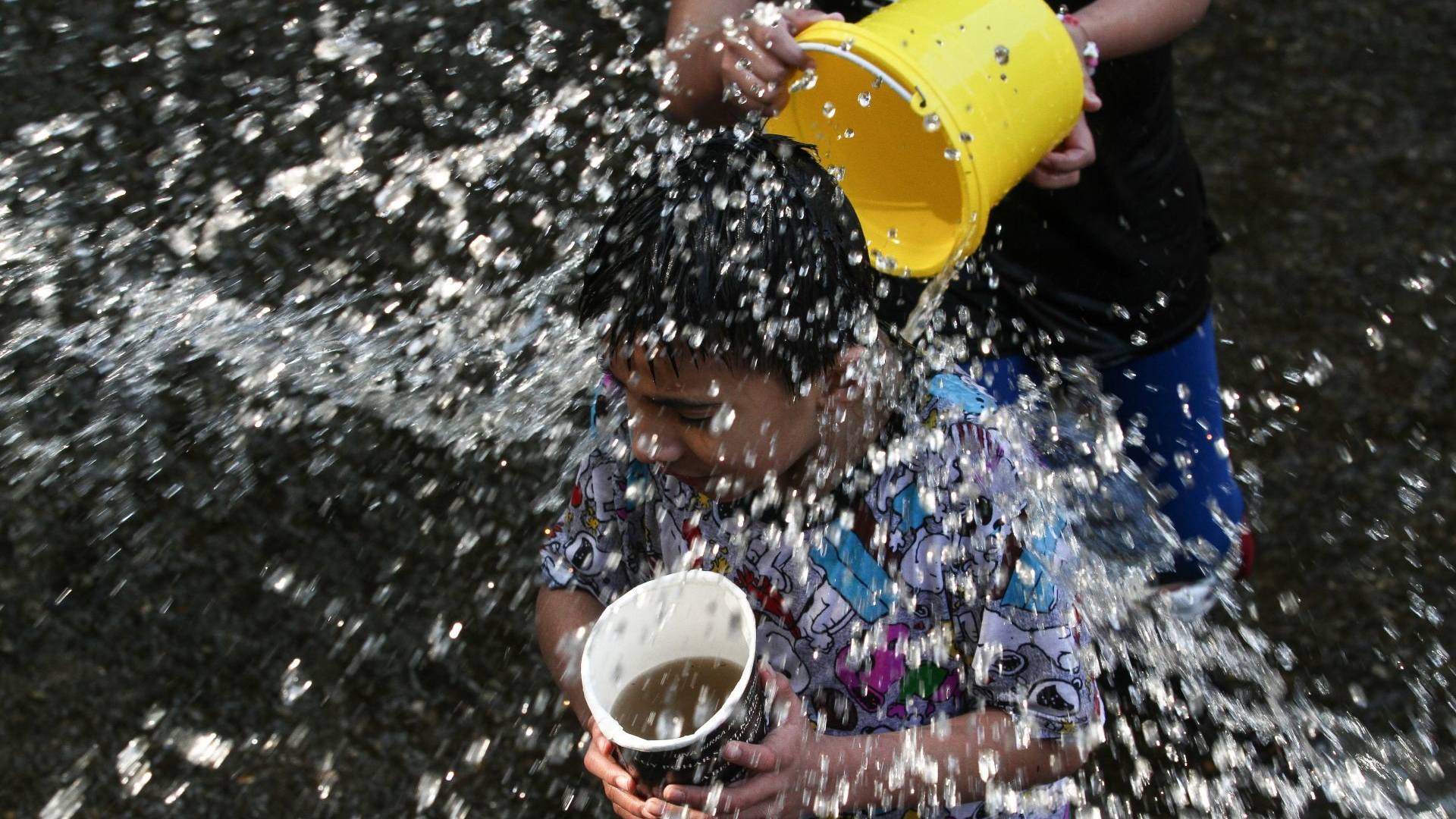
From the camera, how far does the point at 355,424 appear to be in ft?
10.2

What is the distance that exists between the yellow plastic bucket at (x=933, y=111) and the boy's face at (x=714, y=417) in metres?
0.41

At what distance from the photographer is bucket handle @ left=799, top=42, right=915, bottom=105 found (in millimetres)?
1659

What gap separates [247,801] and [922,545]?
157 centimetres

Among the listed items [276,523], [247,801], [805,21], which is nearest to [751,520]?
[805,21]

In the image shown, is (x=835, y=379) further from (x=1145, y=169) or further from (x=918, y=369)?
(x=1145, y=169)

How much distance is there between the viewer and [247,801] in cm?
247

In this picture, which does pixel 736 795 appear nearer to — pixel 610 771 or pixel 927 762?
pixel 610 771

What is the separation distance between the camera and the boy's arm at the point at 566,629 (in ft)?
5.83

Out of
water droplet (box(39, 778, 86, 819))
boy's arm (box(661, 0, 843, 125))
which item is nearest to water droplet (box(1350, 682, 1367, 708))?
boy's arm (box(661, 0, 843, 125))

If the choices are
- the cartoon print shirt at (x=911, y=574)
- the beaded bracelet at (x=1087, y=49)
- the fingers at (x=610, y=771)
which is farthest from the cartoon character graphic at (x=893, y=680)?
the beaded bracelet at (x=1087, y=49)

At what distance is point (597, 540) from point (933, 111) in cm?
73

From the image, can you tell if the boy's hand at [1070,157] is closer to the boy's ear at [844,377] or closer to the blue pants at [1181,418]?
the blue pants at [1181,418]

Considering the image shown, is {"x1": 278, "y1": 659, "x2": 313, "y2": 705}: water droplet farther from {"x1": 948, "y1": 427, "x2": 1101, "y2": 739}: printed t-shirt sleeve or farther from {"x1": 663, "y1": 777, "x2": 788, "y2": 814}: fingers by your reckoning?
{"x1": 948, "y1": 427, "x2": 1101, "y2": 739}: printed t-shirt sleeve

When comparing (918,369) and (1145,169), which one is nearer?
(918,369)
